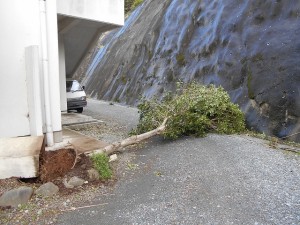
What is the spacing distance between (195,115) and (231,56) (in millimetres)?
3835

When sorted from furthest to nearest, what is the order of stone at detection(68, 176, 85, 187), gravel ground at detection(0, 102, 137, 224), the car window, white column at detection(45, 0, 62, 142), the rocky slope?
the car window, the rocky slope, white column at detection(45, 0, 62, 142), stone at detection(68, 176, 85, 187), gravel ground at detection(0, 102, 137, 224)

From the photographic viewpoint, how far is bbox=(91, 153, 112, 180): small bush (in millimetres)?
5384

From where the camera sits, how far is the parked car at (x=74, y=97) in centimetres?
1384

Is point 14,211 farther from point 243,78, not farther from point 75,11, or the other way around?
point 243,78

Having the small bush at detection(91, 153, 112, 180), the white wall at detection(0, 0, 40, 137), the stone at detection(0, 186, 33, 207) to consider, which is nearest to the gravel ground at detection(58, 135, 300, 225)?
the small bush at detection(91, 153, 112, 180)

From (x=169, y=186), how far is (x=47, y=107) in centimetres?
337

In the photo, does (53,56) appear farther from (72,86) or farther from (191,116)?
(72,86)

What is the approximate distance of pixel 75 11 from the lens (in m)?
8.33

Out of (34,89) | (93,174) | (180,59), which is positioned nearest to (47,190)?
(93,174)

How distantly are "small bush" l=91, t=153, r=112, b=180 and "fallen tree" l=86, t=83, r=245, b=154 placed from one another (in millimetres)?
890

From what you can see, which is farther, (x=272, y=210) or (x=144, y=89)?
(x=144, y=89)

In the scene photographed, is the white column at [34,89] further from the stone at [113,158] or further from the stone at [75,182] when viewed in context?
the stone at [75,182]

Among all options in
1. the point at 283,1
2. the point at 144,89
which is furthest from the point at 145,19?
the point at 283,1

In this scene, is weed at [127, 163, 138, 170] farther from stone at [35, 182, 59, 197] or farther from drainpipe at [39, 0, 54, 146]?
drainpipe at [39, 0, 54, 146]
